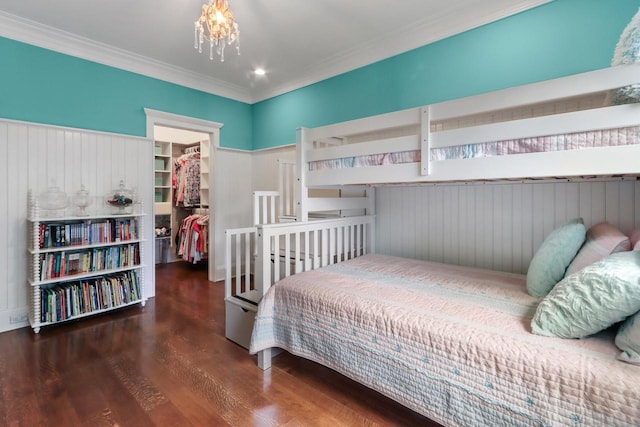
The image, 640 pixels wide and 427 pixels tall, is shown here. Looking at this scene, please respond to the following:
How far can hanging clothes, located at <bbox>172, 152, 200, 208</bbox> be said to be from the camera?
5.14 m

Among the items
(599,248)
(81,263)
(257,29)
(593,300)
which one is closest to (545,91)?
(599,248)

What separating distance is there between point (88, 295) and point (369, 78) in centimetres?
337

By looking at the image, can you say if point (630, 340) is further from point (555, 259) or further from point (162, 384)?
point (162, 384)

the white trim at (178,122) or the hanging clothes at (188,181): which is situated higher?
the white trim at (178,122)

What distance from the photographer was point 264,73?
362cm

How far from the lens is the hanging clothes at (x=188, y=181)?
5.14 m

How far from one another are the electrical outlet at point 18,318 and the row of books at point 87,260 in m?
0.45

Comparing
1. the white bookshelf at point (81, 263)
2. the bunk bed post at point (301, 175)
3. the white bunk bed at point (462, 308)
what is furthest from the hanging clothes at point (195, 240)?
the white bunk bed at point (462, 308)

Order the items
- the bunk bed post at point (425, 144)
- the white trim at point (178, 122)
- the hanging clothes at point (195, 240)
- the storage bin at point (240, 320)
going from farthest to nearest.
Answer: the hanging clothes at point (195, 240) → the white trim at point (178, 122) → the storage bin at point (240, 320) → the bunk bed post at point (425, 144)

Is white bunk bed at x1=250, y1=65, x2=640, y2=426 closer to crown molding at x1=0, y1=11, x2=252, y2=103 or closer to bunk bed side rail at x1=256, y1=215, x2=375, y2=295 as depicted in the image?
bunk bed side rail at x1=256, y1=215, x2=375, y2=295

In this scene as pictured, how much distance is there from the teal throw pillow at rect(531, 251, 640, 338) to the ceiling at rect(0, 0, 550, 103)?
2070 mm

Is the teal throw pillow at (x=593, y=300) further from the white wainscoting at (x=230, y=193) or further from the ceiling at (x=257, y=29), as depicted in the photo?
the white wainscoting at (x=230, y=193)

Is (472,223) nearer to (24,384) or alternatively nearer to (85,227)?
(24,384)

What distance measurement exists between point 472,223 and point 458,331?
1414mm
